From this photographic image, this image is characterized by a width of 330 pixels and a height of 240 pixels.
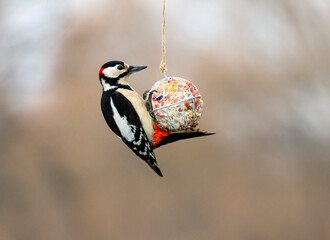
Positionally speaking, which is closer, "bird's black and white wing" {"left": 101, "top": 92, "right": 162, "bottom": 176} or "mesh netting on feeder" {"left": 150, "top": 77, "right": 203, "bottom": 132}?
"mesh netting on feeder" {"left": 150, "top": 77, "right": 203, "bottom": 132}

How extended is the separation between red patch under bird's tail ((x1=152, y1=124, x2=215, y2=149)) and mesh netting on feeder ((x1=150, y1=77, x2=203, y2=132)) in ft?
0.09

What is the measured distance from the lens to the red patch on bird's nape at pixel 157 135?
1700 millimetres

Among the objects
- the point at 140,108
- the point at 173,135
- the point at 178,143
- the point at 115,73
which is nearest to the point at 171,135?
the point at 173,135

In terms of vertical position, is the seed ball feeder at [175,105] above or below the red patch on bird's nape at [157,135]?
above

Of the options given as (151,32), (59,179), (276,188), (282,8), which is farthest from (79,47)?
(276,188)

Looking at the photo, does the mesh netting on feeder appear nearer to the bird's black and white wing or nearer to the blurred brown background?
the bird's black and white wing

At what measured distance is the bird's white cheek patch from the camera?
168cm

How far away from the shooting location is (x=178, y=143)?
3.75m

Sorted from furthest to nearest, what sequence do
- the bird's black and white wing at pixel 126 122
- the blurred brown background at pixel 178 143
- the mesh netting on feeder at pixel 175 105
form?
the blurred brown background at pixel 178 143 → the bird's black and white wing at pixel 126 122 → the mesh netting on feeder at pixel 175 105

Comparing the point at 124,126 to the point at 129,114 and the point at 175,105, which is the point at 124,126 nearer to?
the point at 129,114

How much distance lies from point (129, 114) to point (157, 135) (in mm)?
145

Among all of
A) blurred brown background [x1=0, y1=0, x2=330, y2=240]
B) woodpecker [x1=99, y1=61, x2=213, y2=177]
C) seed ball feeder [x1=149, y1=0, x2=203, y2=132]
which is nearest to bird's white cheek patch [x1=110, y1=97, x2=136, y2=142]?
woodpecker [x1=99, y1=61, x2=213, y2=177]

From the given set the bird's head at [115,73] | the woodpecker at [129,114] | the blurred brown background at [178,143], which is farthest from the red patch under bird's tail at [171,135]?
the blurred brown background at [178,143]

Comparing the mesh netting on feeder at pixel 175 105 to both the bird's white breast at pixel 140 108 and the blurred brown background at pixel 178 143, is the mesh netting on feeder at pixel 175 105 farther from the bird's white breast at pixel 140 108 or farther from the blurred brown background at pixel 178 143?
the blurred brown background at pixel 178 143
